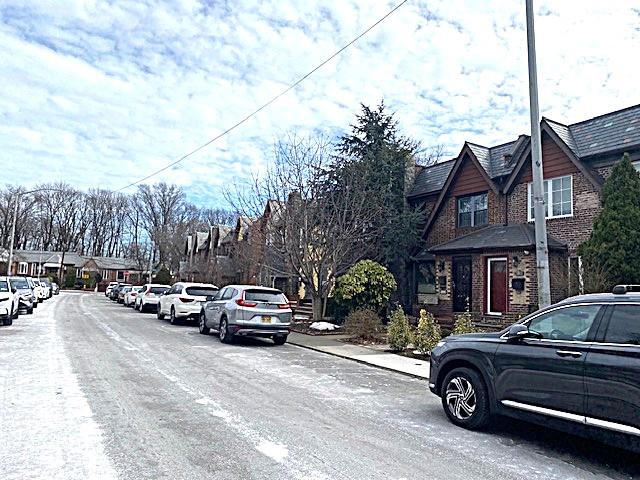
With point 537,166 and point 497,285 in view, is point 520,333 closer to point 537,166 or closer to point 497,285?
point 537,166

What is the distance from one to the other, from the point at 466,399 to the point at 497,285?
44.7ft

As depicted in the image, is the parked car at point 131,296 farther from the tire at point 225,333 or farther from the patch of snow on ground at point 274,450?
the patch of snow on ground at point 274,450

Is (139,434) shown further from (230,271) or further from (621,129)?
(230,271)

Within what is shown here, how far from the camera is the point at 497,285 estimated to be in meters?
19.4

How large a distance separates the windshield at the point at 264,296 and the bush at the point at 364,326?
7.81 feet

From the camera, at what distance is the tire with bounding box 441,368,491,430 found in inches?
249

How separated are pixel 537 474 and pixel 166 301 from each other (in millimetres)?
19078

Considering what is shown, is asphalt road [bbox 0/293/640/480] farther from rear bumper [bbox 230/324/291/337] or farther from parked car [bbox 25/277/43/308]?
parked car [bbox 25/277/43/308]

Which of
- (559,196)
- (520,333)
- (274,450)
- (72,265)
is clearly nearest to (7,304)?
(274,450)

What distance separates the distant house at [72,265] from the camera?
81.1 metres

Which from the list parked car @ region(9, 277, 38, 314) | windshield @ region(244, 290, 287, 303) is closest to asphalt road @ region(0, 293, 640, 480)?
windshield @ region(244, 290, 287, 303)

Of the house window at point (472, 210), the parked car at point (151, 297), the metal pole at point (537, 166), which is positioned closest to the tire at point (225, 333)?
the metal pole at point (537, 166)

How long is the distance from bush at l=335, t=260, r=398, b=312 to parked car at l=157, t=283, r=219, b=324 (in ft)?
16.8

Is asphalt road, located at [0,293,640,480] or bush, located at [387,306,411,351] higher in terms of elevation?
bush, located at [387,306,411,351]
